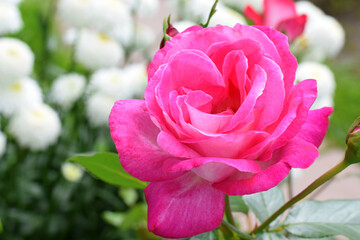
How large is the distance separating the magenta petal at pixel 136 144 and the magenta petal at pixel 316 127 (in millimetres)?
89

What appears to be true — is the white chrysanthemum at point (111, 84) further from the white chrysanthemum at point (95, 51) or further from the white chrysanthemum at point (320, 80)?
the white chrysanthemum at point (320, 80)

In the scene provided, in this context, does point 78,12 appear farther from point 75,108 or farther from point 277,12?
point 277,12

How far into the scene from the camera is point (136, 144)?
0.87 ft

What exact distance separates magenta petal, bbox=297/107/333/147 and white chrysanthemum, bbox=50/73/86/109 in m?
0.84

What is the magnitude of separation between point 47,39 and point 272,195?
1.00 metres

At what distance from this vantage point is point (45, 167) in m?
1.14

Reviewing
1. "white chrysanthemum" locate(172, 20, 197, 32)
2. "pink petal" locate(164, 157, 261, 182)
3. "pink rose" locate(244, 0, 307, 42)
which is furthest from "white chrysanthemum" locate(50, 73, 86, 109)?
"pink petal" locate(164, 157, 261, 182)

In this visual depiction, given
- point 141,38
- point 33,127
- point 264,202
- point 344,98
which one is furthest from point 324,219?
point 344,98

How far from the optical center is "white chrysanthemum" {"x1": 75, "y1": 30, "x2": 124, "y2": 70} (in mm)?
1061

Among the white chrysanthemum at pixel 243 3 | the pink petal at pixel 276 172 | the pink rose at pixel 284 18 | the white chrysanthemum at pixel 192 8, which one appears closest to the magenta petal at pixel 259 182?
the pink petal at pixel 276 172

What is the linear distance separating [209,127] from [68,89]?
0.85 metres

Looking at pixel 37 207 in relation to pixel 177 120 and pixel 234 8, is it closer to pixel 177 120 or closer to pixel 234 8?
pixel 234 8

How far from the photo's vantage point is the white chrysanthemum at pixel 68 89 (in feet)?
3.51

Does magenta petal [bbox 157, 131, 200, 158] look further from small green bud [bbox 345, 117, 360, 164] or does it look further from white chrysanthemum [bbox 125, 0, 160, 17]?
white chrysanthemum [bbox 125, 0, 160, 17]
